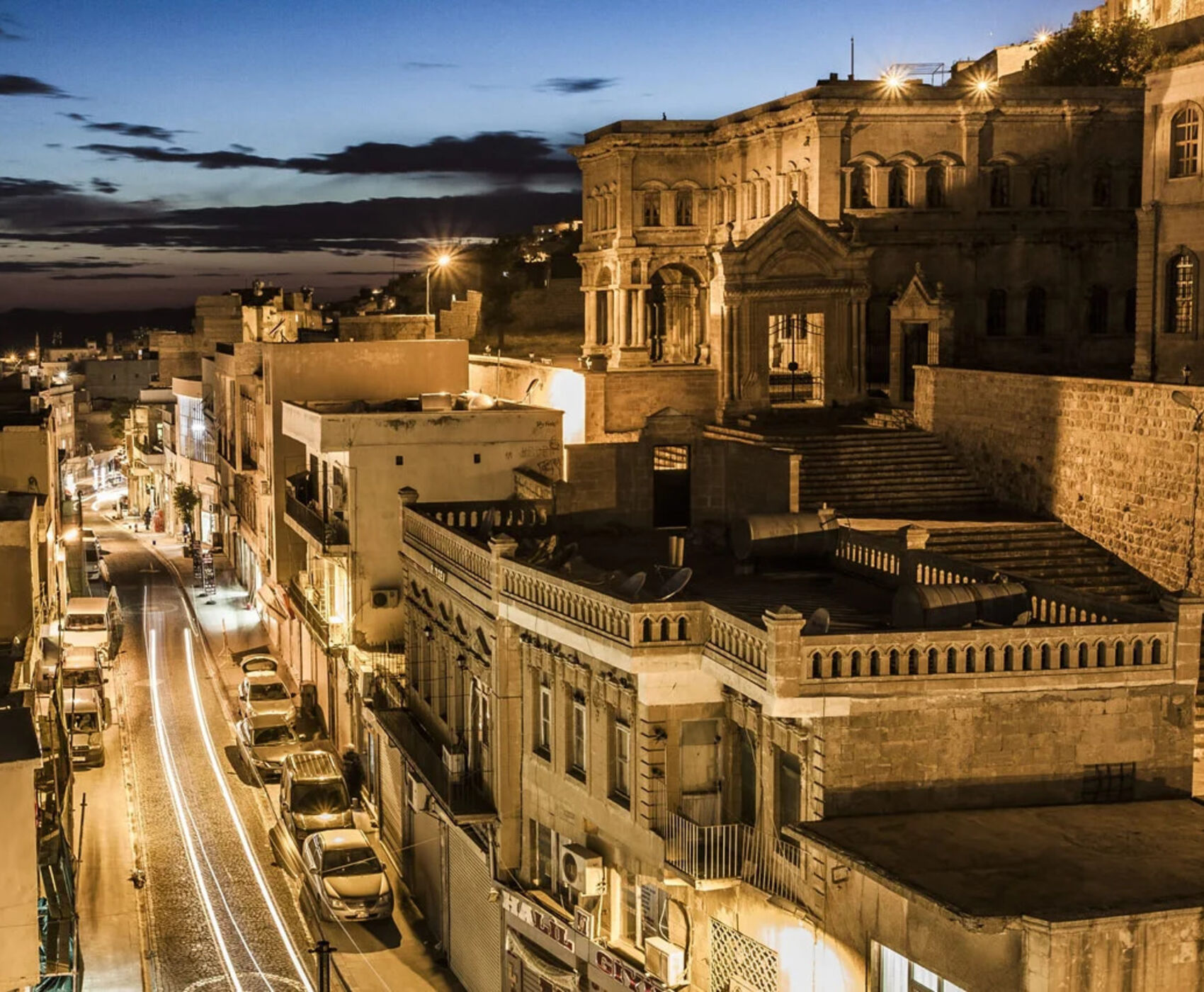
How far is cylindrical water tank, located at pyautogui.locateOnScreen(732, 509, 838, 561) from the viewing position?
83.8 ft

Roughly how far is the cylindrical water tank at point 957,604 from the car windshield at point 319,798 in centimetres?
1533

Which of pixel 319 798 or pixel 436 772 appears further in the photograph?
pixel 319 798

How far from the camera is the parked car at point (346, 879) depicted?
28.4 meters

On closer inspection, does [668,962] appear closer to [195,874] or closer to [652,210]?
[195,874]

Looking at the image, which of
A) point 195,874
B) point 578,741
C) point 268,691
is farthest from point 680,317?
point 578,741

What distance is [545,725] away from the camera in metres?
24.2

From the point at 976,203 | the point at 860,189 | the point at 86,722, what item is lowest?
the point at 86,722

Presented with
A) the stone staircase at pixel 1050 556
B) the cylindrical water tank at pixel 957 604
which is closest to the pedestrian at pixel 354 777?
the stone staircase at pixel 1050 556

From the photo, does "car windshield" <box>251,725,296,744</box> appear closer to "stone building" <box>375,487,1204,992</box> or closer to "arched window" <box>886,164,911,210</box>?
"stone building" <box>375,487,1204,992</box>

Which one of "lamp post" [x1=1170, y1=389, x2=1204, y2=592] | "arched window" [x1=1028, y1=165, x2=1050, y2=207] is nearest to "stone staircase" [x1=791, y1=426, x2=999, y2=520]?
"lamp post" [x1=1170, y1=389, x2=1204, y2=592]

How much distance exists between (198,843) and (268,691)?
7.47 meters

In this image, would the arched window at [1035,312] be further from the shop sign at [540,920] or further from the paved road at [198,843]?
the shop sign at [540,920]

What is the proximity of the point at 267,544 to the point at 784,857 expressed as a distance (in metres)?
34.8

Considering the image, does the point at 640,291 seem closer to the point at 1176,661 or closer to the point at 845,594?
the point at 845,594
